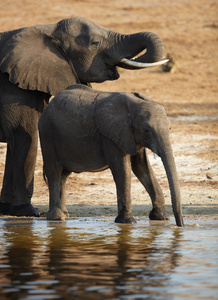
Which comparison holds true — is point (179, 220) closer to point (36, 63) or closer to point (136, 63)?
point (136, 63)

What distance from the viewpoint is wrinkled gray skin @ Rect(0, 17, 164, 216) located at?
29.6 feet

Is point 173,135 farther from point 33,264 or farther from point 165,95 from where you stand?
point 33,264

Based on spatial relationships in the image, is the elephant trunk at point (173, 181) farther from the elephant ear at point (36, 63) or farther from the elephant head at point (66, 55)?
the elephant ear at point (36, 63)

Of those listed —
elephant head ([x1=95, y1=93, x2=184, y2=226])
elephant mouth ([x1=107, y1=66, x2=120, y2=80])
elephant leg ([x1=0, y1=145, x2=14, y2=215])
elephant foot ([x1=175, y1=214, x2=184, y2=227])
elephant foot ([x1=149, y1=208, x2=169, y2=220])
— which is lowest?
elephant foot ([x1=175, y1=214, x2=184, y2=227])

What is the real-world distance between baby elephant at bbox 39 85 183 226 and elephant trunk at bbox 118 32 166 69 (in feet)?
2.23

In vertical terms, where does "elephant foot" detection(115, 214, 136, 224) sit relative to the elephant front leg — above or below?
below

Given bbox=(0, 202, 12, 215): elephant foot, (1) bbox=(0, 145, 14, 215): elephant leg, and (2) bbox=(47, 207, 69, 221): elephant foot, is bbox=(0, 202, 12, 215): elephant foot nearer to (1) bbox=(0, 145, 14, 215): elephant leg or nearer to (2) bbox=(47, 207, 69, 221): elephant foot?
(1) bbox=(0, 145, 14, 215): elephant leg

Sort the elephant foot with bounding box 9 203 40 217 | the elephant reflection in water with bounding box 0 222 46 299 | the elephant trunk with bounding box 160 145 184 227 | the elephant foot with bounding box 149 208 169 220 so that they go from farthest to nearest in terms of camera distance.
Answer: the elephant foot with bounding box 9 203 40 217 < the elephant foot with bounding box 149 208 169 220 < the elephant trunk with bounding box 160 145 184 227 < the elephant reflection in water with bounding box 0 222 46 299

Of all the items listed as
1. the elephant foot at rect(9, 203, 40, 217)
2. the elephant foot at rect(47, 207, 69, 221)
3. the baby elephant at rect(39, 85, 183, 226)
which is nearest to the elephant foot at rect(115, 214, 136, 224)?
the baby elephant at rect(39, 85, 183, 226)

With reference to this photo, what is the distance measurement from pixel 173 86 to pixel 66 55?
10.9 m

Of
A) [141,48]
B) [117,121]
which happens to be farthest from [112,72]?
[117,121]

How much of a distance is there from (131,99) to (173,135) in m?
5.86

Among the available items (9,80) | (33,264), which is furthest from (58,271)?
(9,80)

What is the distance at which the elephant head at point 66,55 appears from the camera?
8.99m
